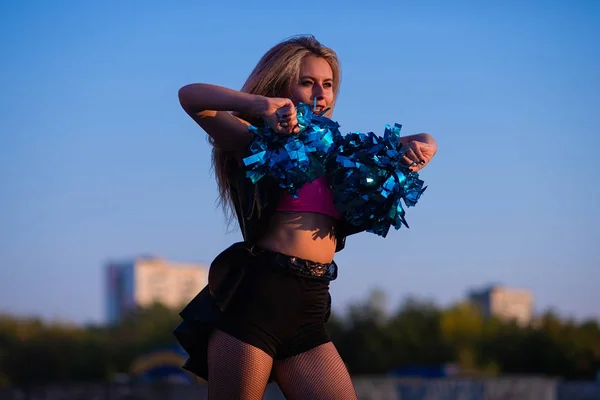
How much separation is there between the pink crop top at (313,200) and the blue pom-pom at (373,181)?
0.16 feet

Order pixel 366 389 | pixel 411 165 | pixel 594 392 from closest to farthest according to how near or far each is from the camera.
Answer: pixel 411 165 < pixel 366 389 < pixel 594 392

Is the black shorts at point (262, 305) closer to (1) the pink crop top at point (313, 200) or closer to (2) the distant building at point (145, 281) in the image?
(1) the pink crop top at point (313, 200)

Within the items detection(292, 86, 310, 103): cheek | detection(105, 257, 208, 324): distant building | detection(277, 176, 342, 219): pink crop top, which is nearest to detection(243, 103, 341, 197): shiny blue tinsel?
detection(277, 176, 342, 219): pink crop top

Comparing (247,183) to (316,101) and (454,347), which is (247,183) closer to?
(316,101)

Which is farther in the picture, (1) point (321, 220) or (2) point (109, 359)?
(2) point (109, 359)

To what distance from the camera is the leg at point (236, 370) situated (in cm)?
367

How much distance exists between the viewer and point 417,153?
3965 mm

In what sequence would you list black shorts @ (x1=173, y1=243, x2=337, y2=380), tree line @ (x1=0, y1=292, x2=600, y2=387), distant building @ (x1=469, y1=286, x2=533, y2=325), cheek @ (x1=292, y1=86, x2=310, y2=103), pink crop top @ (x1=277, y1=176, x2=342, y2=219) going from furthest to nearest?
distant building @ (x1=469, y1=286, x2=533, y2=325) < tree line @ (x1=0, y1=292, x2=600, y2=387) < cheek @ (x1=292, y1=86, x2=310, y2=103) < pink crop top @ (x1=277, y1=176, x2=342, y2=219) < black shorts @ (x1=173, y1=243, x2=337, y2=380)

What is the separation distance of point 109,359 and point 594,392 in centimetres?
3254

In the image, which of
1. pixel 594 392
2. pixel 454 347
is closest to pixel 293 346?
pixel 594 392

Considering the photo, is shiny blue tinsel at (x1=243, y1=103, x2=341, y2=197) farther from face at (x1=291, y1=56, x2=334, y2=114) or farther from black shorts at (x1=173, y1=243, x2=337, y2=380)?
black shorts at (x1=173, y1=243, x2=337, y2=380)

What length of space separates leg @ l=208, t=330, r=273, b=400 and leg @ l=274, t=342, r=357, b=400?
0.12 metres

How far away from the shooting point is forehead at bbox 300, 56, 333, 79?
4066mm

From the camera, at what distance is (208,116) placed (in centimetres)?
375
